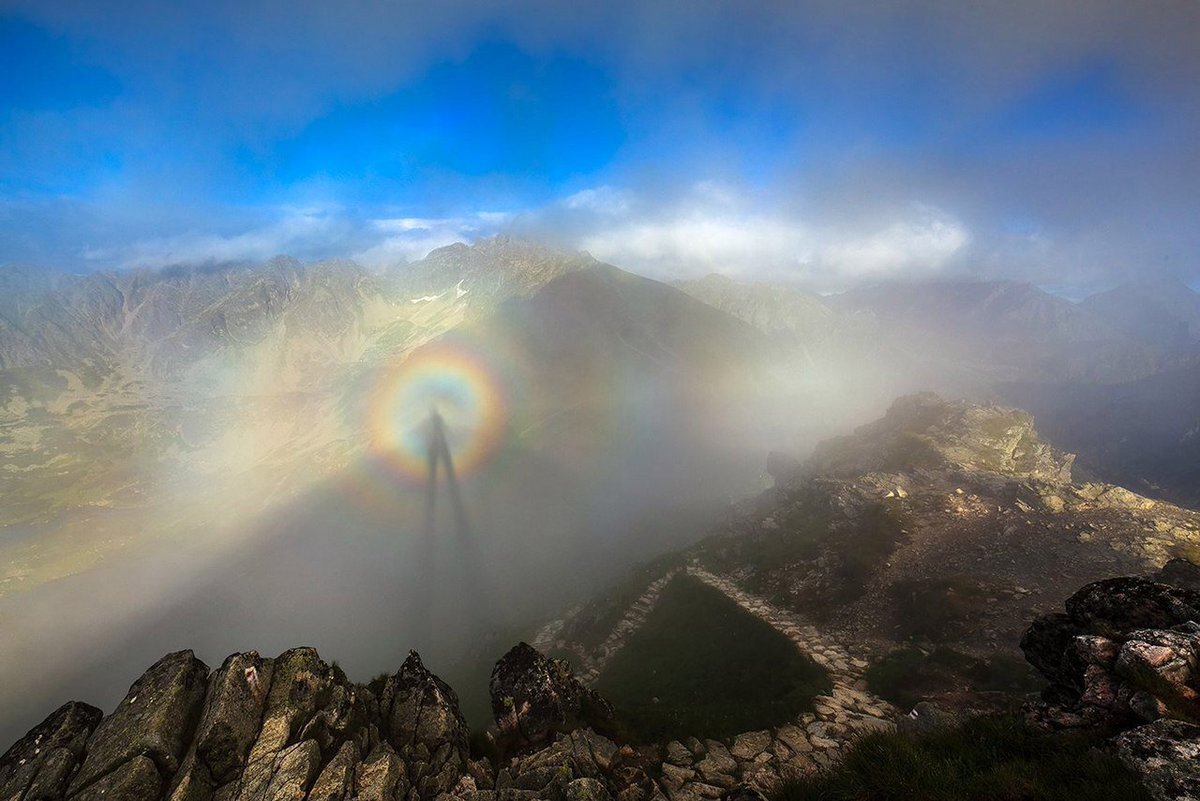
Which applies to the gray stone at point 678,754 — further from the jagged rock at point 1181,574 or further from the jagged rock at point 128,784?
the jagged rock at point 1181,574

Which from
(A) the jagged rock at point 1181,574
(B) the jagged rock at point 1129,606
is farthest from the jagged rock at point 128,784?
(A) the jagged rock at point 1181,574

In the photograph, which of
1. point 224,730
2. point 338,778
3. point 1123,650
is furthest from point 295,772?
point 1123,650

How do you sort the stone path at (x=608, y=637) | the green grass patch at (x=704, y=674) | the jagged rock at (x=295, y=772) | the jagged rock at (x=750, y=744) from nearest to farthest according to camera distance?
1. the jagged rock at (x=295, y=772)
2. the jagged rock at (x=750, y=744)
3. the green grass patch at (x=704, y=674)
4. the stone path at (x=608, y=637)

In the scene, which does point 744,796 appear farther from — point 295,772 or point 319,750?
point 295,772

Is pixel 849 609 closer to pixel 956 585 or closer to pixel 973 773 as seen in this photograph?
pixel 956 585

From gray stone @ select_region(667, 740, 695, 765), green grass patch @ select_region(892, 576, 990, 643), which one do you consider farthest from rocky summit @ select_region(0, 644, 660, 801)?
green grass patch @ select_region(892, 576, 990, 643)

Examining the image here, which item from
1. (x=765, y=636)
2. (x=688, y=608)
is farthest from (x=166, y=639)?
(x=765, y=636)

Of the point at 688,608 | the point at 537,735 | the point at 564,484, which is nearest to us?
the point at 537,735
